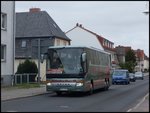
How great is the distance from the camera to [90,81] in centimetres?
2925

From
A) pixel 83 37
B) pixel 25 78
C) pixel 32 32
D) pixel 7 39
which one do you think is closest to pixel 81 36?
pixel 83 37

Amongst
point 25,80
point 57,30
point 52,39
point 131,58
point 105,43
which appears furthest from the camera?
point 131,58

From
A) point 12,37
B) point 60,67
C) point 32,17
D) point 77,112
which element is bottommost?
point 77,112

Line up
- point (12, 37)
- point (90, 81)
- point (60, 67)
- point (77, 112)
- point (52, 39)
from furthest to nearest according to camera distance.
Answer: point (52, 39) → point (12, 37) → point (90, 81) → point (60, 67) → point (77, 112)

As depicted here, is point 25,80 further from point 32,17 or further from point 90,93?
point 32,17

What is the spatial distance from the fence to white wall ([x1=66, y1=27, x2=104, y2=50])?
186ft

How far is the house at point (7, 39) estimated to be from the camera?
4012cm

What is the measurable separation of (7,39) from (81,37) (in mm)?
66706

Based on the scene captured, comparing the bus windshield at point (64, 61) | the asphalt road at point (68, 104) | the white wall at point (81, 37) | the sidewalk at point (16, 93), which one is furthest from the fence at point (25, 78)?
the white wall at point (81, 37)

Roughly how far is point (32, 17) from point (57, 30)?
4315 millimetres

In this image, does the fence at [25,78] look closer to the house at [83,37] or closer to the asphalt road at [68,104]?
the asphalt road at [68,104]

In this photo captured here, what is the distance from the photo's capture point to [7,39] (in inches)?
1615

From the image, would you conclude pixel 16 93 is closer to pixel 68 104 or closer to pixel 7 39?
pixel 68 104

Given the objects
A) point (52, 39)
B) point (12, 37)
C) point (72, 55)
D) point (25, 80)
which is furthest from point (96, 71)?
point (52, 39)
